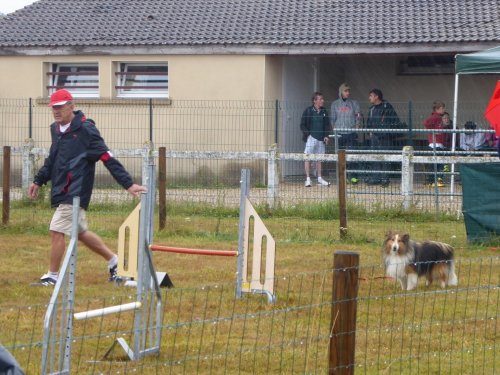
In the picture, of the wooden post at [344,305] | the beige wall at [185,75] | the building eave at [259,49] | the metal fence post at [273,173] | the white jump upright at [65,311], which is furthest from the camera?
the beige wall at [185,75]

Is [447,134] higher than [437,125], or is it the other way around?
[437,125]

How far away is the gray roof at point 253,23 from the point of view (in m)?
24.0

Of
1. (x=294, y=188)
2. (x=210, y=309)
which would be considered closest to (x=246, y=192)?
(x=210, y=309)

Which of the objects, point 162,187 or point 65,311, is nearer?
point 65,311

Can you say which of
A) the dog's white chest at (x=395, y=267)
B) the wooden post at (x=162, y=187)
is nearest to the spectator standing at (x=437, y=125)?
the wooden post at (x=162, y=187)

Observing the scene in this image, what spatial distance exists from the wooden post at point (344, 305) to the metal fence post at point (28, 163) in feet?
48.0

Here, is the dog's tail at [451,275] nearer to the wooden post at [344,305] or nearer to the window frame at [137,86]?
the wooden post at [344,305]

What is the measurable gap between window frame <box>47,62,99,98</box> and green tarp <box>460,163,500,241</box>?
1301 centimetres

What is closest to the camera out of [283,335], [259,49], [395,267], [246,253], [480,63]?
[283,335]

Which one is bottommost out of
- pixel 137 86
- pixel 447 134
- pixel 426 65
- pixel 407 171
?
pixel 407 171

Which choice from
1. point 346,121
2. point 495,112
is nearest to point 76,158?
point 495,112

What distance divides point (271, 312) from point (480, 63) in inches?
319

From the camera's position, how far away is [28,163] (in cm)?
2031

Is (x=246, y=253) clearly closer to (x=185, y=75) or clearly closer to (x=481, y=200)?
(x=481, y=200)
